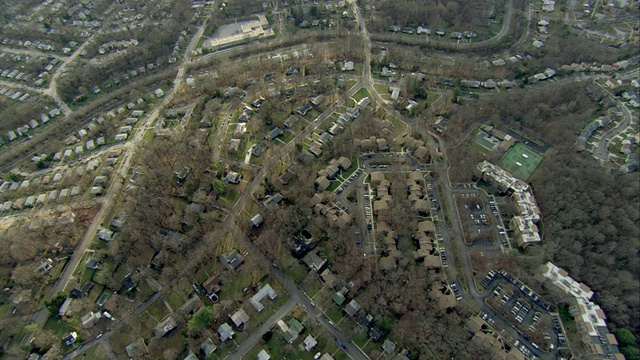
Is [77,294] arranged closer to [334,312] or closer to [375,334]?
[334,312]

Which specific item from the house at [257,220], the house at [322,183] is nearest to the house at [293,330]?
the house at [257,220]

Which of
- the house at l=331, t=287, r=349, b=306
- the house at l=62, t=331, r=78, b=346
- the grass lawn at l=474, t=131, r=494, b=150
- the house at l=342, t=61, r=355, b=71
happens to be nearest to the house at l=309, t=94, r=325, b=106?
the house at l=342, t=61, r=355, b=71

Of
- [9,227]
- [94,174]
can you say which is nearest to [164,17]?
[94,174]

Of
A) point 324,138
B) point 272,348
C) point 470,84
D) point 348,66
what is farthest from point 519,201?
point 348,66

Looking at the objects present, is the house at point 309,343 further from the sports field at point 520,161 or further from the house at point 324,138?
the sports field at point 520,161

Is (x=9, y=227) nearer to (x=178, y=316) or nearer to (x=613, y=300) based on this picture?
(x=178, y=316)

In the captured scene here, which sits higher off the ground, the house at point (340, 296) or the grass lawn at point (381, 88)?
the grass lawn at point (381, 88)
